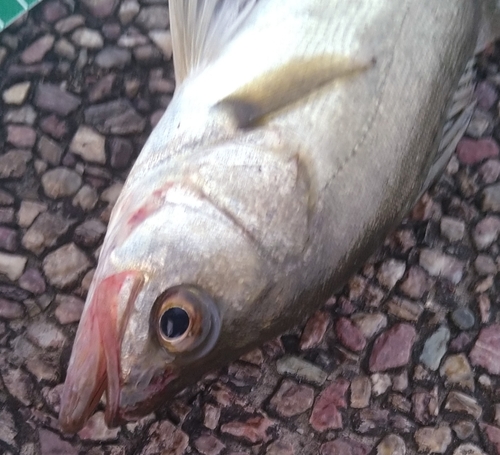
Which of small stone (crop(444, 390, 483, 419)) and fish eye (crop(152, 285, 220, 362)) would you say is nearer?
fish eye (crop(152, 285, 220, 362))

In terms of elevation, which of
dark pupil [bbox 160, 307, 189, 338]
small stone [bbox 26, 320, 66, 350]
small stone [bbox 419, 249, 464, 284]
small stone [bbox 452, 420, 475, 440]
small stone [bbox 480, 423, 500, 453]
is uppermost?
small stone [bbox 26, 320, 66, 350]

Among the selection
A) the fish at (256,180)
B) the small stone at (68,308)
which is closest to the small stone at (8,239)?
the small stone at (68,308)

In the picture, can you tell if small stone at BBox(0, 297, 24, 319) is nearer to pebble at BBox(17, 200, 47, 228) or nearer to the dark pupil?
pebble at BBox(17, 200, 47, 228)

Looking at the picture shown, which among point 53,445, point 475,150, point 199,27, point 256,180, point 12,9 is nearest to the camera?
point 256,180

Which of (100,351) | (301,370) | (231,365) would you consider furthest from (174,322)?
(301,370)

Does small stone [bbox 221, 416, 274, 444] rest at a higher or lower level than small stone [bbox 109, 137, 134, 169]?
lower

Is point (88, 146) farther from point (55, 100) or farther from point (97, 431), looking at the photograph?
point (97, 431)

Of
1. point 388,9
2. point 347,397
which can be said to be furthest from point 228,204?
point 347,397

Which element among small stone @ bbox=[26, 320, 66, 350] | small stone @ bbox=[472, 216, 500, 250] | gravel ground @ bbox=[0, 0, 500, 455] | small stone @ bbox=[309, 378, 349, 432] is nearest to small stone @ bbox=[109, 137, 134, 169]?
gravel ground @ bbox=[0, 0, 500, 455]
